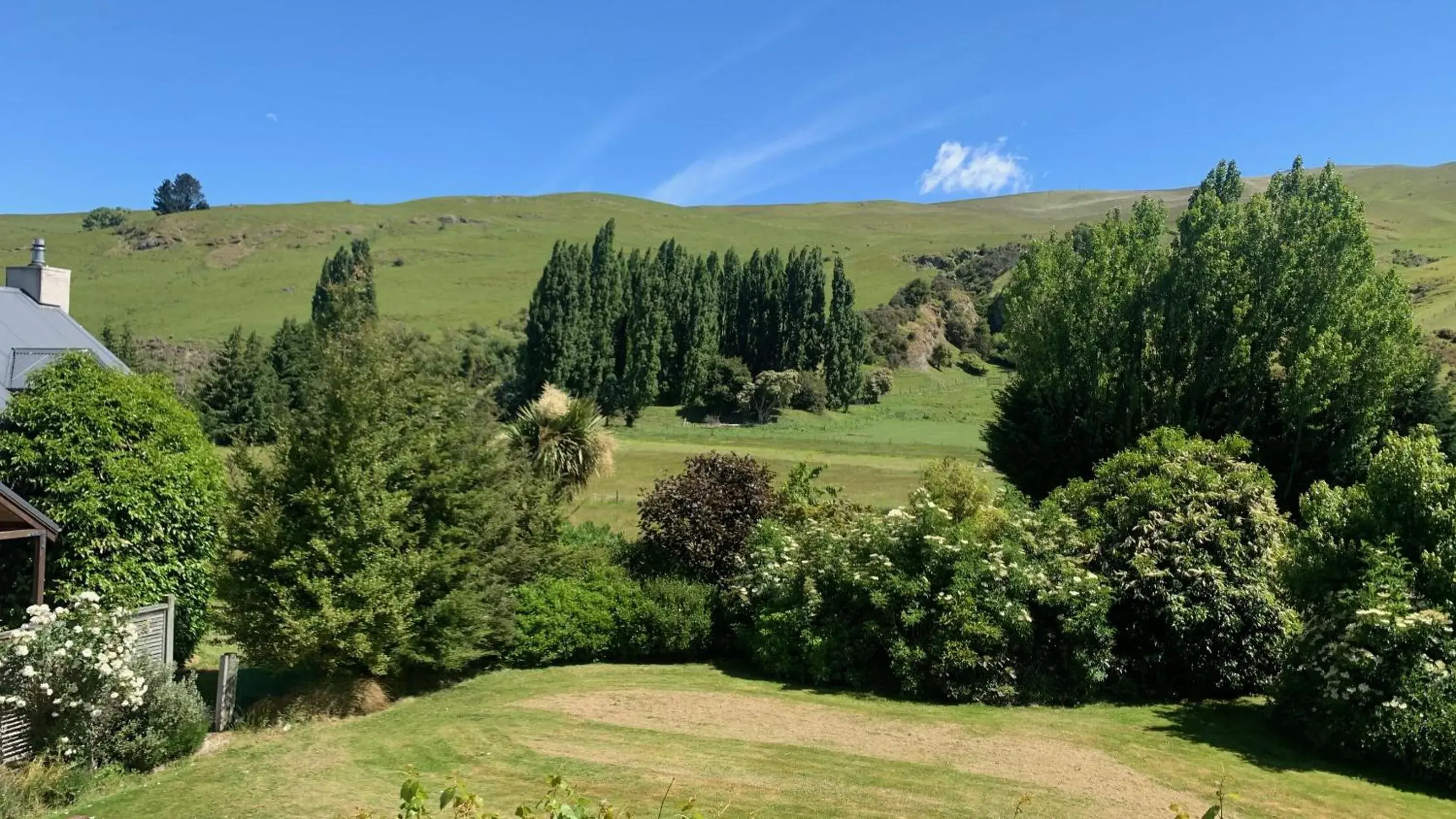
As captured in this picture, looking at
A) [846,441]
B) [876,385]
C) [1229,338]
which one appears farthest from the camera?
[876,385]

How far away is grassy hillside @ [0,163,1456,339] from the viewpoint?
89000 millimetres

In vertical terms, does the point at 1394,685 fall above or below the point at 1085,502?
below

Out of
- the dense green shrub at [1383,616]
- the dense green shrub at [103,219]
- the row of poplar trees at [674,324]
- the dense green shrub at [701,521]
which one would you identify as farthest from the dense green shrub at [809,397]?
the dense green shrub at [103,219]

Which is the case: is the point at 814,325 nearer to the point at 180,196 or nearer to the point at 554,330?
the point at 554,330

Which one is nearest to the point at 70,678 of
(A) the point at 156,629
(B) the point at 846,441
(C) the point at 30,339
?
(A) the point at 156,629

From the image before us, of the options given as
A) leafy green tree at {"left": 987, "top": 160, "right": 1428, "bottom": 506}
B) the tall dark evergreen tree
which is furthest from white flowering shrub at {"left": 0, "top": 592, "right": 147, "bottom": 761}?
the tall dark evergreen tree

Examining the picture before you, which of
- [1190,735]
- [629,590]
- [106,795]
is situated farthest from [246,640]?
[1190,735]

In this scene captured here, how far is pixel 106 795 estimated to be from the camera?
33.0ft

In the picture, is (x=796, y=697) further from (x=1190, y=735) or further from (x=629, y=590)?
(x=1190, y=735)

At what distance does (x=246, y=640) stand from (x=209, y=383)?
46.6 m

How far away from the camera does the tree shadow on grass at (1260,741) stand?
35.7 ft

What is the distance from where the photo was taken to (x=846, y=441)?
4816cm

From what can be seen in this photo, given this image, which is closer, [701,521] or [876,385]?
[701,521]

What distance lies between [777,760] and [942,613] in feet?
16.4
